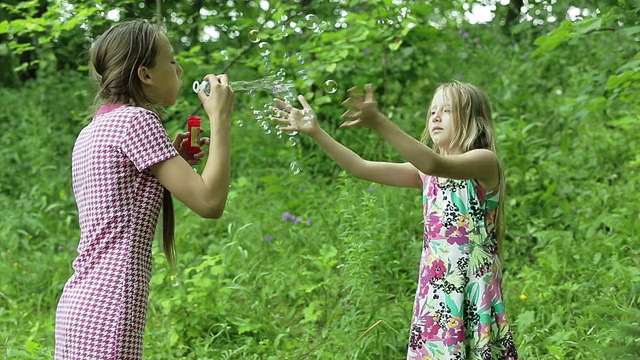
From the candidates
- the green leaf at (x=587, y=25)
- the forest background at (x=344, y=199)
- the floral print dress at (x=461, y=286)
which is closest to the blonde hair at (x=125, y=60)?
the forest background at (x=344, y=199)

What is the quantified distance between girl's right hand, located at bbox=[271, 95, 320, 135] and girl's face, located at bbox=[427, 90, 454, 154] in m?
0.41

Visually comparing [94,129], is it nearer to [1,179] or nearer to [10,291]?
[10,291]

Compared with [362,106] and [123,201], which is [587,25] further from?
[123,201]

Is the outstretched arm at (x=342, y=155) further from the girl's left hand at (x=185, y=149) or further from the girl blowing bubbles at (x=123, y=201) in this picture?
the girl blowing bubbles at (x=123, y=201)

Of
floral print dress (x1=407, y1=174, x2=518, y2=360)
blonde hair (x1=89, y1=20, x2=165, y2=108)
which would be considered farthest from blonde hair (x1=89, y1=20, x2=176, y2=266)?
floral print dress (x1=407, y1=174, x2=518, y2=360)

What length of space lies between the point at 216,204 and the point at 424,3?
393cm

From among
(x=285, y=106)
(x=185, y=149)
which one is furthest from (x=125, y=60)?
(x=285, y=106)

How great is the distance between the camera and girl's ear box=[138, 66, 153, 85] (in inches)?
80.6

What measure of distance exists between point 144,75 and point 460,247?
1067 millimetres

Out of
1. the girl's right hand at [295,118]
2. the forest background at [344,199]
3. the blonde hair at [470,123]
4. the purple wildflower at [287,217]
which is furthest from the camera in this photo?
the purple wildflower at [287,217]

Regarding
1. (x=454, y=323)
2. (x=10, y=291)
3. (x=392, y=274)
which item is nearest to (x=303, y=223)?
(x=392, y=274)

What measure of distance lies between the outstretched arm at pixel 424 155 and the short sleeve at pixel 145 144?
1.46ft

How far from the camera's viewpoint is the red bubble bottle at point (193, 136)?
7.30ft

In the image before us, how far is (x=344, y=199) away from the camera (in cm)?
392
